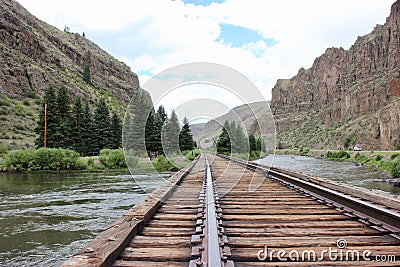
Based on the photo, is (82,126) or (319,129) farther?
(319,129)

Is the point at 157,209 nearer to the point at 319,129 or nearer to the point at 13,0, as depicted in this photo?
the point at 13,0

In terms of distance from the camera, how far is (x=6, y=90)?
62906mm

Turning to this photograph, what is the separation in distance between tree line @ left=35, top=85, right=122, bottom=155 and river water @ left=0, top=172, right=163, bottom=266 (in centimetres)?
2448

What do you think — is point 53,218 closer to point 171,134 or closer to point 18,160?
point 171,134

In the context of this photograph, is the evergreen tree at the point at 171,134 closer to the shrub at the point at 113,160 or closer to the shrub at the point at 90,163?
the shrub at the point at 113,160

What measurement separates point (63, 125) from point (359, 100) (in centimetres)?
10354

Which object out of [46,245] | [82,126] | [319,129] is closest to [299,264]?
[46,245]

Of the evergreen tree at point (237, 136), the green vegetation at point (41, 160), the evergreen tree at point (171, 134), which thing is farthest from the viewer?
the green vegetation at point (41, 160)

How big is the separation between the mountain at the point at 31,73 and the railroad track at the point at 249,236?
102ft

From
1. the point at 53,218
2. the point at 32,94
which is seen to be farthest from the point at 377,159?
the point at 32,94

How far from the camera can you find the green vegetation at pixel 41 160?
95.2 feet

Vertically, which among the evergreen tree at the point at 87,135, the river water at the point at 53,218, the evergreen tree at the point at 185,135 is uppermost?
the evergreen tree at the point at 87,135

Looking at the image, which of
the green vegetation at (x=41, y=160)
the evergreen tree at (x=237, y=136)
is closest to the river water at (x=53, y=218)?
the evergreen tree at (x=237, y=136)

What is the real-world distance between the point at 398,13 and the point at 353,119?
49.9 meters
